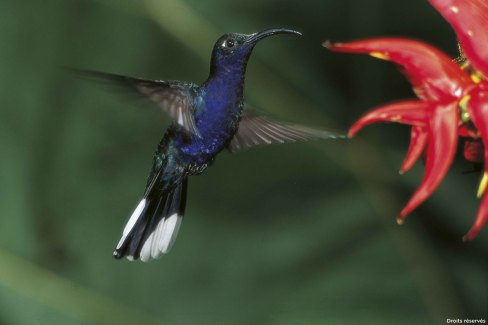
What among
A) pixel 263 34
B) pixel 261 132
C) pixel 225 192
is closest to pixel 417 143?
pixel 263 34

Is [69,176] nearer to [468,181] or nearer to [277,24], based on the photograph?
[277,24]

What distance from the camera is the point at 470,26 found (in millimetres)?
521

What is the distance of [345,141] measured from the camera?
4.99ft

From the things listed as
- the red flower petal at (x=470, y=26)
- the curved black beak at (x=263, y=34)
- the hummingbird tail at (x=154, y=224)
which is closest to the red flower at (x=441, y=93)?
the red flower petal at (x=470, y=26)

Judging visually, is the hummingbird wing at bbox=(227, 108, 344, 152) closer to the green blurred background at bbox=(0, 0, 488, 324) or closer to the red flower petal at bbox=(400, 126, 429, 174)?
the red flower petal at bbox=(400, 126, 429, 174)

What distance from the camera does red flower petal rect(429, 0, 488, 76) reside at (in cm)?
52

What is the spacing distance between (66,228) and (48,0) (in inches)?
15.9

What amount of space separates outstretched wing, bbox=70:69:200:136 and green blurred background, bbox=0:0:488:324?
61cm

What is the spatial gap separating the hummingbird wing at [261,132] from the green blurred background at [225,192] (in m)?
0.53

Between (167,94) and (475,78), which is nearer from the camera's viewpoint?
(475,78)

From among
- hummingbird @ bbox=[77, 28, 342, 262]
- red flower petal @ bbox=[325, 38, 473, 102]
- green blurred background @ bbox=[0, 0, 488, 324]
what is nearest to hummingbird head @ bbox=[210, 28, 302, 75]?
hummingbird @ bbox=[77, 28, 342, 262]

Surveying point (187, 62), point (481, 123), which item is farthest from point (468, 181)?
point (481, 123)

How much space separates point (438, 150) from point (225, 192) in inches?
36.2

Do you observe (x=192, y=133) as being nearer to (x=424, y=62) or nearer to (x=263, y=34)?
(x=263, y=34)
